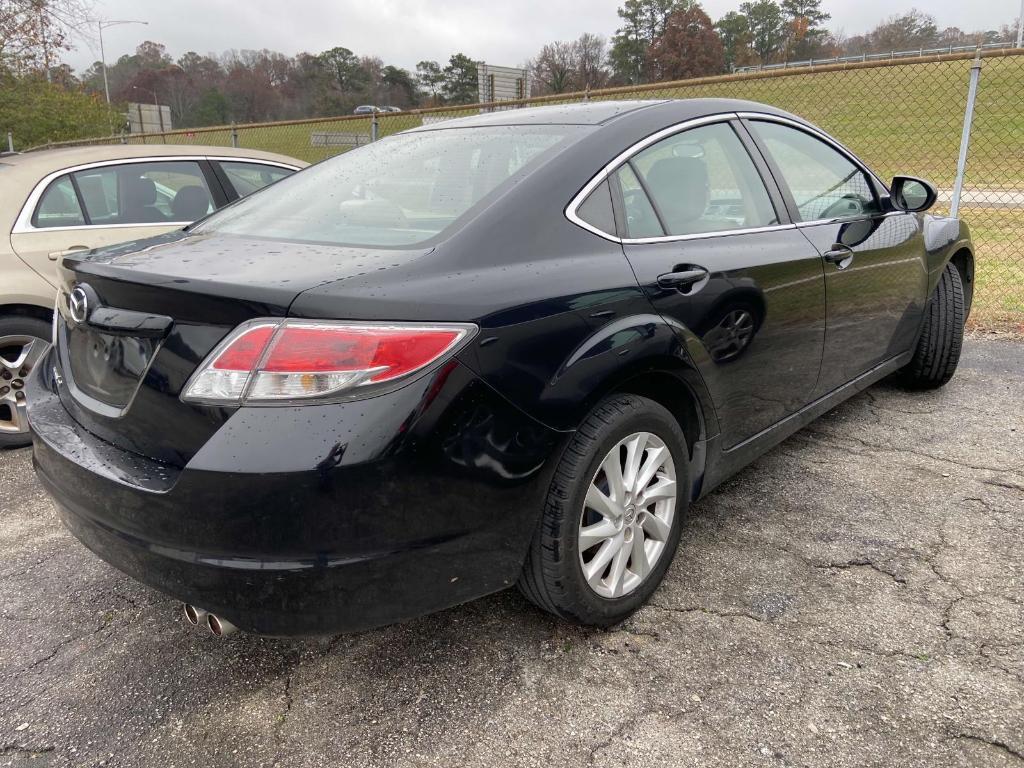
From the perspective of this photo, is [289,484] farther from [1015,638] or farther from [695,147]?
[1015,638]

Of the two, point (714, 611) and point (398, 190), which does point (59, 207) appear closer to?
point (398, 190)

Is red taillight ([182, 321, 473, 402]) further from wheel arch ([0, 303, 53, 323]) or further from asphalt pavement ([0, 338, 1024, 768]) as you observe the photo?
→ wheel arch ([0, 303, 53, 323])

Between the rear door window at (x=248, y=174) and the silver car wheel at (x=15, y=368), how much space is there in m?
1.52

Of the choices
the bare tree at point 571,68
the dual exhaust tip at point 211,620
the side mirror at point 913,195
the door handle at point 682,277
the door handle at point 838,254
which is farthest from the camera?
the bare tree at point 571,68

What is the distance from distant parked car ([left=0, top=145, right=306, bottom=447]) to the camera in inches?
152

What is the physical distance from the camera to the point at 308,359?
5.16ft

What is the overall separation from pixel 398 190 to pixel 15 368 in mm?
2739

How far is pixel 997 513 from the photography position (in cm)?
291

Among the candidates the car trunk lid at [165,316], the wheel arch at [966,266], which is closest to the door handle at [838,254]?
the wheel arch at [966,266]

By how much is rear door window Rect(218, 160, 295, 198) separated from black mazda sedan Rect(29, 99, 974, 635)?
2.26 meters

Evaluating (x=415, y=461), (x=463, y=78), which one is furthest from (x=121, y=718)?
(x=463, y=78)

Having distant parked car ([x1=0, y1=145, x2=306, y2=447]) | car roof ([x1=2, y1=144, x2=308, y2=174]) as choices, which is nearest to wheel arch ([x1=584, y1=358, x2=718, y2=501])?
distant parked car ([x1=0, y1=145, x2=306, y2=447])

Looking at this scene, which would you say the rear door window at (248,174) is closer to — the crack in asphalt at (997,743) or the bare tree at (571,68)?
the crack in asphalt at (997,743)

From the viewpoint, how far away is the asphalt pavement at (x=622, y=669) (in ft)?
6.00
